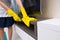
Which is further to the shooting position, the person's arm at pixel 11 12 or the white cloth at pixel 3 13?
the white cloth at pixel 3 13

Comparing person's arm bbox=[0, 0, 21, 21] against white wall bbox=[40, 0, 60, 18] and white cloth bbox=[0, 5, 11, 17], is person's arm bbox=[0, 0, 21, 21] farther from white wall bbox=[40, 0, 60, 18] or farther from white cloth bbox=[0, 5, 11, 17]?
white wall bbox=[40, 0, 60, 18]

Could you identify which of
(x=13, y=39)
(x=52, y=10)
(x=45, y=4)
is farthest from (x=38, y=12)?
(x=13, y=39)

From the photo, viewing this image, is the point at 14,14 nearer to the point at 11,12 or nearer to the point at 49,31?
the point at 11,12

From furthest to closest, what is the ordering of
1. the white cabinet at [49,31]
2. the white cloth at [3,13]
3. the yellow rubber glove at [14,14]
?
the white cloth at [3,13] < the yellow rubber glove at [14,14] < the white cabinet at [49,31]

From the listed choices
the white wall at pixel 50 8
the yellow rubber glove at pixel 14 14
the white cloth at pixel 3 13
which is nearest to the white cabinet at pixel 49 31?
the white wall at pixel 50 8

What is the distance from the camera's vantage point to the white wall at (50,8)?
1106mm

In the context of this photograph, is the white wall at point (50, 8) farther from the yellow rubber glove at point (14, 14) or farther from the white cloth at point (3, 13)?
the white cloth at point (3, 13)

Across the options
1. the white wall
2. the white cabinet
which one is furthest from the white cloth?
the white cabinet

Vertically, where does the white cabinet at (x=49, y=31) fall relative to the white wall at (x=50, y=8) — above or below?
below

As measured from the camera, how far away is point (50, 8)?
1.23 m

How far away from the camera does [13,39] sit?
1613 mm

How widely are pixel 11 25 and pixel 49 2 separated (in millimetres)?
545

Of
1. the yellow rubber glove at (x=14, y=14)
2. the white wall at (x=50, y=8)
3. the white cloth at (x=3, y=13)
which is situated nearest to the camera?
the white wall at (x=50, y=8)

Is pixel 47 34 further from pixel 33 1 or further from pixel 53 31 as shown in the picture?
pixel 33 1
